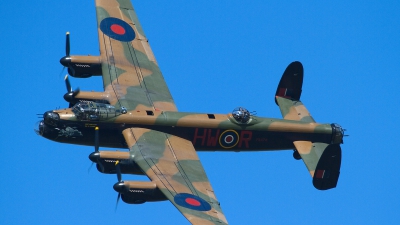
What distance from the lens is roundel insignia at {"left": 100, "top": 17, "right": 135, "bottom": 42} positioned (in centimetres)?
8812

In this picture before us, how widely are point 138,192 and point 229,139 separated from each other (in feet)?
31.8

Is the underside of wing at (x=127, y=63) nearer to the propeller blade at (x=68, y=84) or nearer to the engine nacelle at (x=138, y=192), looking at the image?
the propeller blade at (x=68, y=84)

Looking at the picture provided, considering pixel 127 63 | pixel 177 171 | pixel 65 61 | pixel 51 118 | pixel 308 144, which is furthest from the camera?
pixel 127 63

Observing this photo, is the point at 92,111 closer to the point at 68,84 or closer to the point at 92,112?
the point at 92,112

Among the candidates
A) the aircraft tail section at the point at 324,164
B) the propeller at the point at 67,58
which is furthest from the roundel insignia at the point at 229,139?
the propeller at the point at 67,58

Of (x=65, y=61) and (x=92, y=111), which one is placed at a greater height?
(x=65, y=61)

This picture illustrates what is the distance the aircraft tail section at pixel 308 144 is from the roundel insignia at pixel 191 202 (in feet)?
30.3

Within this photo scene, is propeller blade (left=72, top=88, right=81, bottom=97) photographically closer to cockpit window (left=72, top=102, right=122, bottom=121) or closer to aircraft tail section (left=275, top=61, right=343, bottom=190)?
cockpit window (left=72, top=102, right=122, bottom=121)

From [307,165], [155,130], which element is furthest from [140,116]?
[307,165]

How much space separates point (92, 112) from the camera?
80.0 m

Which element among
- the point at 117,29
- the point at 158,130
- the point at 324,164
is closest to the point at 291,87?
the point at 324,164

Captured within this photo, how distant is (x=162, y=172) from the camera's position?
78188 millimetres

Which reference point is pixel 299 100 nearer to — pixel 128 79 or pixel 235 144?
pixel 235 144

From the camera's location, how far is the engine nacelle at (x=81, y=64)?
279 ft
